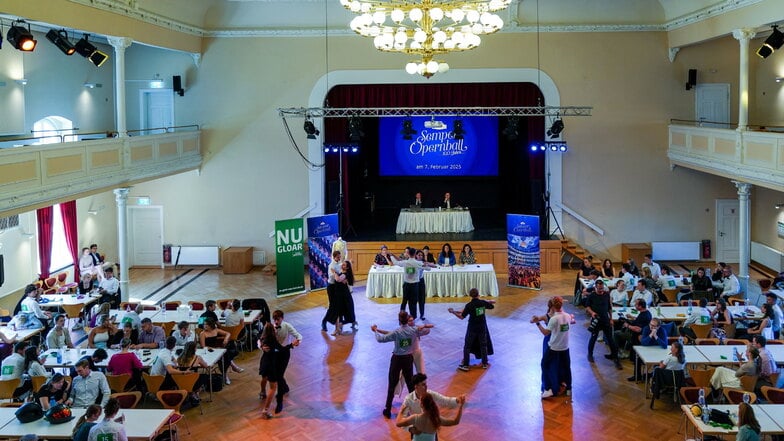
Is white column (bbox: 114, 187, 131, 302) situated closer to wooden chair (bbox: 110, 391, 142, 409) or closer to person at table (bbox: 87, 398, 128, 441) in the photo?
wooden chair (bbox: 110, 391, 142, 409)

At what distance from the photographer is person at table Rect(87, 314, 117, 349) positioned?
35.6 feet

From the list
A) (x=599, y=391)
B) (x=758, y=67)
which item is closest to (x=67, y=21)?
(x=599, y=391)

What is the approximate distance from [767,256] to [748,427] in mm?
12897

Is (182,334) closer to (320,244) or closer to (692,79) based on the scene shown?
(320,244)

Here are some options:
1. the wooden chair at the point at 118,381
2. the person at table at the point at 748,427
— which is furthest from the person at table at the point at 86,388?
the person at table at the point at 748,427

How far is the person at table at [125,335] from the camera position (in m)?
10.7

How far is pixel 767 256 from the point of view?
18344 mm

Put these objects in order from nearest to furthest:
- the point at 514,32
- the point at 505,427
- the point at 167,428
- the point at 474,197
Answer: the point at 167,428 → the point at 505,427 → the point at 514,32 → the point at 474,197

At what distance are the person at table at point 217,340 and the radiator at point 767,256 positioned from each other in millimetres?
13381

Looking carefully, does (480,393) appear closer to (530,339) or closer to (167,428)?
(530,339)

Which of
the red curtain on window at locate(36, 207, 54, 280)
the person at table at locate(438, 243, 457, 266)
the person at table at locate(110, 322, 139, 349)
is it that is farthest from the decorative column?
the red curtain on window at locate(36, 207, 54, 280)

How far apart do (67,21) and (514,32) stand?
10.7 meters

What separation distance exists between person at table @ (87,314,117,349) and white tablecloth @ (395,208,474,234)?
9.40 meters

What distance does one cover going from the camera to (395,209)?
2262 centimetres
